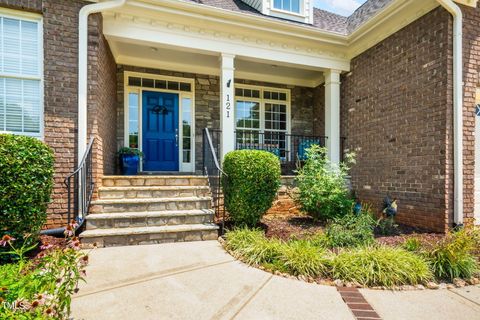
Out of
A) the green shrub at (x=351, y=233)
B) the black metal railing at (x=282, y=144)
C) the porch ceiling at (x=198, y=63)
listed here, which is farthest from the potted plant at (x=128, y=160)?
the green shrub at (x=351, y=233)

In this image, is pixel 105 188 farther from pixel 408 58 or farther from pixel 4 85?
pixel 408 58

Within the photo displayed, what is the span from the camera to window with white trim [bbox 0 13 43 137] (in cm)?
439

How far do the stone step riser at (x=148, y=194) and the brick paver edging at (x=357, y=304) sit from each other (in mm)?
2909

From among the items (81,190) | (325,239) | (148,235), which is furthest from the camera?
(81,190)

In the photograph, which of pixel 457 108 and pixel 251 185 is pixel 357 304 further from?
pixel 457 108

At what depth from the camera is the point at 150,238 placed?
13.3ft

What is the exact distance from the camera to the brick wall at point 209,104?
22.8 feet

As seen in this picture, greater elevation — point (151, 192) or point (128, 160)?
point (128, 160)

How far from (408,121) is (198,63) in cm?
484

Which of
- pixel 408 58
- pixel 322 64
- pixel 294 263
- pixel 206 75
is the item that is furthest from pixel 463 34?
pixel 206 75

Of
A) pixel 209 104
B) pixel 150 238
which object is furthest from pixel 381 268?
pixel 209 104

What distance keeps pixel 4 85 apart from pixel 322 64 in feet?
20.0

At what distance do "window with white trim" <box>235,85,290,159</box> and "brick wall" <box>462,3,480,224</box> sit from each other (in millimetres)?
3954

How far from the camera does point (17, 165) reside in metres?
3.26
